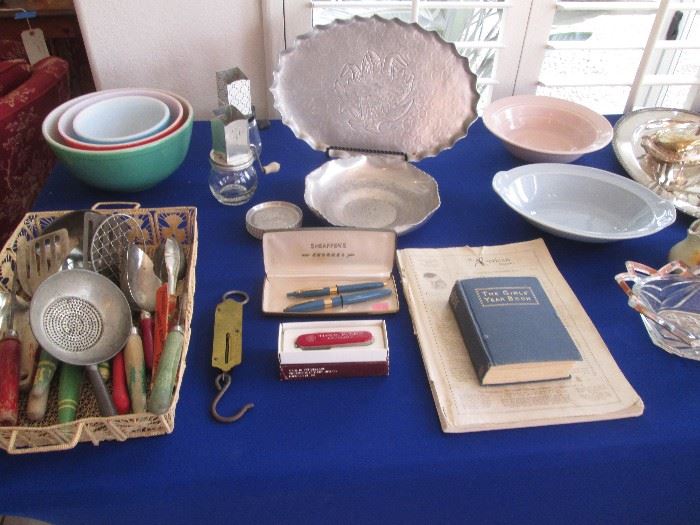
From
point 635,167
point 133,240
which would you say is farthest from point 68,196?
point 635,167

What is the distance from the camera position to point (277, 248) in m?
0.64

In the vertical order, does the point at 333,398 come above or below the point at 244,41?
below

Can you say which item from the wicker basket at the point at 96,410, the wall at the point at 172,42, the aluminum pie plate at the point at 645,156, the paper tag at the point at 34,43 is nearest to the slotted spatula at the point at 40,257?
the wicker basket at the point at 96,410

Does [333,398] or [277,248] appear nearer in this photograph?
[333,398]

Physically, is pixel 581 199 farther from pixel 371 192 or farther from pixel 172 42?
pixel 172 42

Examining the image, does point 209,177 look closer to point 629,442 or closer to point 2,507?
point 2,507

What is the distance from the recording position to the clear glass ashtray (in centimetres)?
60

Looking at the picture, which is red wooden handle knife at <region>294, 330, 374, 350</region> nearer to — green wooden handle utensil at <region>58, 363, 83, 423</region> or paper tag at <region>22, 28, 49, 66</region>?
green wooden handle utensil at <region>58, 363, 83, 423</region>

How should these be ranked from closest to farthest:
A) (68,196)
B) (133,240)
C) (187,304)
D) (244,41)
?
1. (187,304)
2. (133,240)
3. (68,196)
4. (244,41)

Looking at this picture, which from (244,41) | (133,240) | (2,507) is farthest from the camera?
(244,41)

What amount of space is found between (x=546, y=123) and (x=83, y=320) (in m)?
0.80

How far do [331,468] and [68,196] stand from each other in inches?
22.2

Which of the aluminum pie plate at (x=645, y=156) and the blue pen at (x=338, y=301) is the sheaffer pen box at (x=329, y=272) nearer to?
the blue pen at (x=338, y=301)

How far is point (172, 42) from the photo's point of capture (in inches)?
36.8
